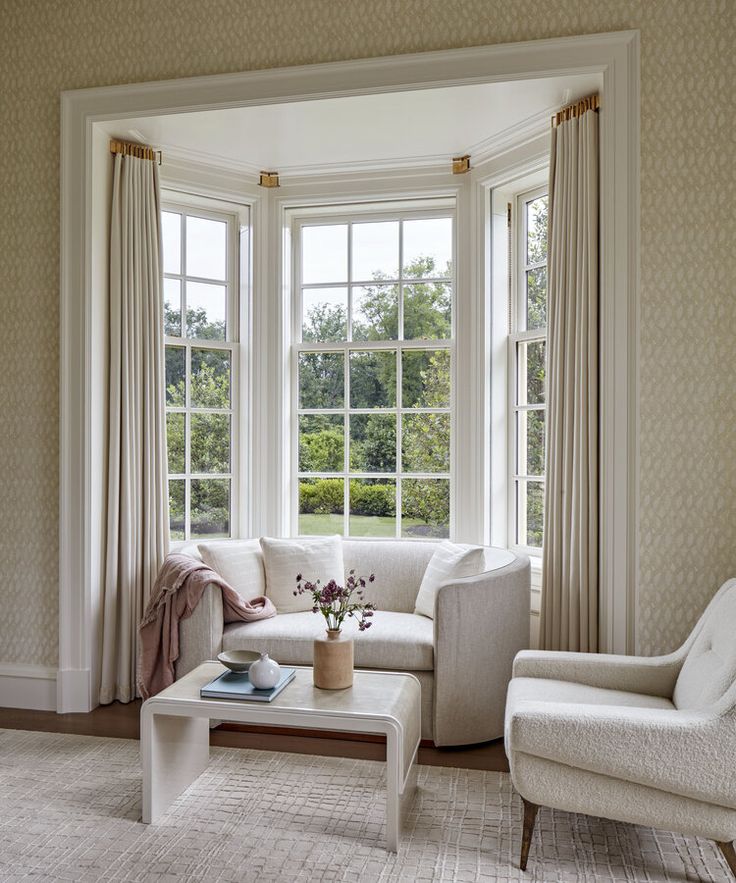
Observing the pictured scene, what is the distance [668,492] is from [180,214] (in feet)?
10.3

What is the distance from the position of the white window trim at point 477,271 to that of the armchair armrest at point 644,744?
0.96 m

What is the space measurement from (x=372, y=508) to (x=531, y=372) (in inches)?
48.6

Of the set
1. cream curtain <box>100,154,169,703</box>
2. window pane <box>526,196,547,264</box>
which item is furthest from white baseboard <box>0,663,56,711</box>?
window pane <box>526,196,547,264</box>

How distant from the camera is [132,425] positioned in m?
3.91

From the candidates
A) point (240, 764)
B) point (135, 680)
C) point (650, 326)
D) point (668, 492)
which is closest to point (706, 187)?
point (650, 326)

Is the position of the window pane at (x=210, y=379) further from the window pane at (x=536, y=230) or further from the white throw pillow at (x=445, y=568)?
the window pane at (x=536, y=230)

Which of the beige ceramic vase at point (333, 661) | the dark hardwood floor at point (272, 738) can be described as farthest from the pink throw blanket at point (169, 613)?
the beige ceramic vase at point (333, 661)

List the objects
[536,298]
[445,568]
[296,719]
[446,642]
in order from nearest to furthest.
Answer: [296,719] → [446,642] → [445,568] → [536,298]

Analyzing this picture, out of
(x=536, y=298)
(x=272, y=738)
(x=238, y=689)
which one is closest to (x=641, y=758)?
(x=238, y=689)

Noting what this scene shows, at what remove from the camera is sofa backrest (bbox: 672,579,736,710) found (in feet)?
7.61

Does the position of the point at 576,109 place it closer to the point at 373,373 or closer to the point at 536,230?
the point at 536,230

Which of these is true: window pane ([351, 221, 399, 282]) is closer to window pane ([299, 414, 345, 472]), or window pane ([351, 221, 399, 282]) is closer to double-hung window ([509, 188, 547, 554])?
double-hung window ([509, 188, 547, 554])

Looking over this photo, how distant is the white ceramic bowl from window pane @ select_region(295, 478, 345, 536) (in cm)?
170

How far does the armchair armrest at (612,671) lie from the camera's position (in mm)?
2736
